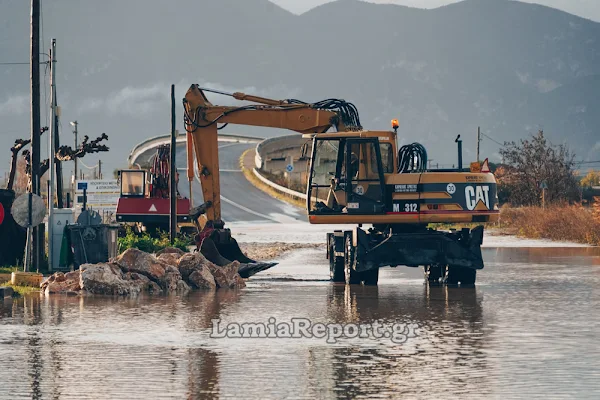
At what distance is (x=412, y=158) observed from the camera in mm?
30031

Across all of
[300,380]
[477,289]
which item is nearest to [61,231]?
[477,289]

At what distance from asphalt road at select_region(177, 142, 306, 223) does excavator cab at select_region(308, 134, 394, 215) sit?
49.8m

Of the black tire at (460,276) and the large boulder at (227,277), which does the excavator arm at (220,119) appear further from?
the black tire at (460,276)

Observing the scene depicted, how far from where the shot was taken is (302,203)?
94.4m

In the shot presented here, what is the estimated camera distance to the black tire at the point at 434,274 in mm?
29511

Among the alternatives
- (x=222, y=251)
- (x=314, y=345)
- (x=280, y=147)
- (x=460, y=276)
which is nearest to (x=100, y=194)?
(x=222, y=251)

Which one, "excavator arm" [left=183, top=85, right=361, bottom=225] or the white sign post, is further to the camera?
the white sign post

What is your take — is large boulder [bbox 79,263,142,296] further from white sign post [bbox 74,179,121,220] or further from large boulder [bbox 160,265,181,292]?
white sign post [bbox 74,179,121,220]

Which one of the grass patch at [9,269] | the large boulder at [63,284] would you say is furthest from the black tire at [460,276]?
the grass patch at [9,269]

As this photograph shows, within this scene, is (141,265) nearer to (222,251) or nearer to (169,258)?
(169,258)

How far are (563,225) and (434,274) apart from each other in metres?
27.3

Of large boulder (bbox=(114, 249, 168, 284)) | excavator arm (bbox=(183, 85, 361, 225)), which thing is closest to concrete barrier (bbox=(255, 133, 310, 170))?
excavator arm (bbox=(183, 85, 361, 225))

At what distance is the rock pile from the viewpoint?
85.8 feet

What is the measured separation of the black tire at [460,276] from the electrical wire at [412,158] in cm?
259
